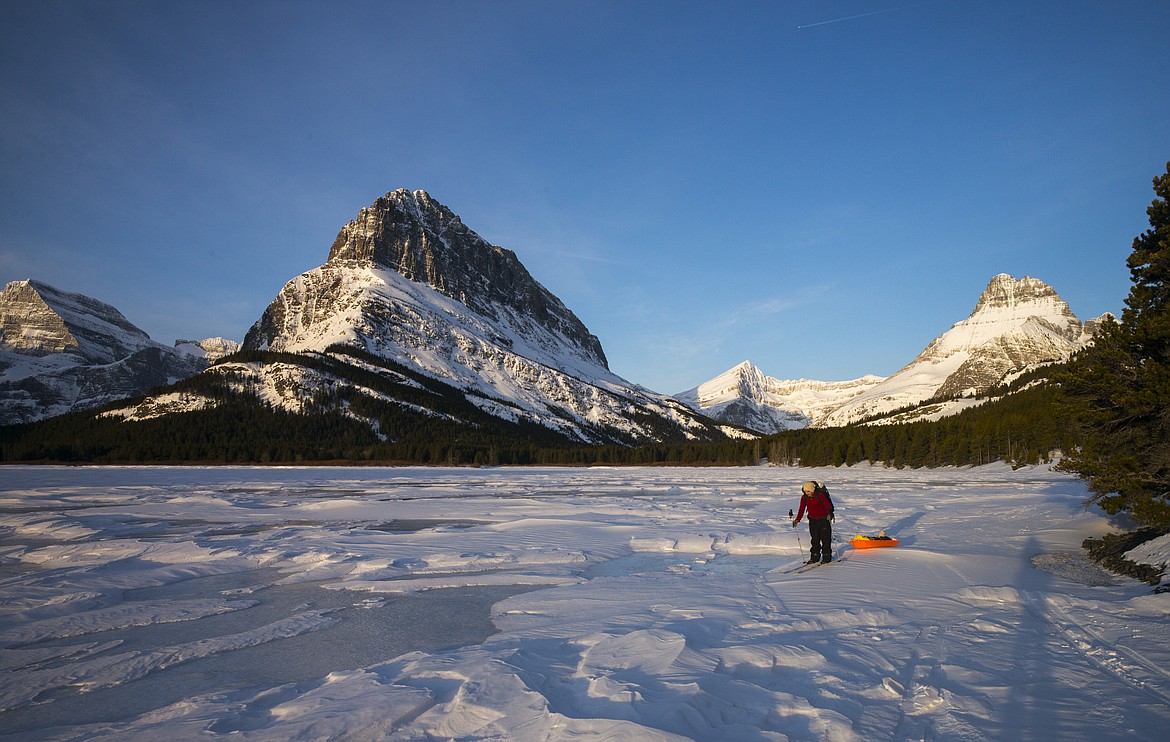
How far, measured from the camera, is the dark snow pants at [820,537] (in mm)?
14797

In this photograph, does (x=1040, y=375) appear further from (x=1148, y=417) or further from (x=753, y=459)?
(x=1148, y=417)

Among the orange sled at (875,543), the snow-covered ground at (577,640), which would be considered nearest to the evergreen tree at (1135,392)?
the snow-covered ground at (577,640)

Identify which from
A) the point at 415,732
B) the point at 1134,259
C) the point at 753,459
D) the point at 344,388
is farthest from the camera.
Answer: the point at 344,388

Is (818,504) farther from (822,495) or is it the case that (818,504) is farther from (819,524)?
(819,524)

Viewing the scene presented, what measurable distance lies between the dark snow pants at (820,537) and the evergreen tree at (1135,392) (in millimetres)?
6930

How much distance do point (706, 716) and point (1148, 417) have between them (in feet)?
53.1

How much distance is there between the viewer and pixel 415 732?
566cm

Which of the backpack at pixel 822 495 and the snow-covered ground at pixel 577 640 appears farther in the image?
the backpack at pixel 822 495

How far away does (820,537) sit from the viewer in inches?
587

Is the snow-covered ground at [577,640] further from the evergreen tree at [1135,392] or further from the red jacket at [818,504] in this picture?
the evergreen tree at [1135,392]

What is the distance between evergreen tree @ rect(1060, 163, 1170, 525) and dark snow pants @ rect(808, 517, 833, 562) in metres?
6.93

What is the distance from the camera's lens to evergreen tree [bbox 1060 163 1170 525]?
1399cm

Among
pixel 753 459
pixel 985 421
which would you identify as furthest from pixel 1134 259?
pixel 753 459

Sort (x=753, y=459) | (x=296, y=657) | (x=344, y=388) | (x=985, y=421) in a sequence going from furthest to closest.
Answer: (x=344, y=388), (x=753, y=459), (x=985, y=421), (x=296, y=657)
